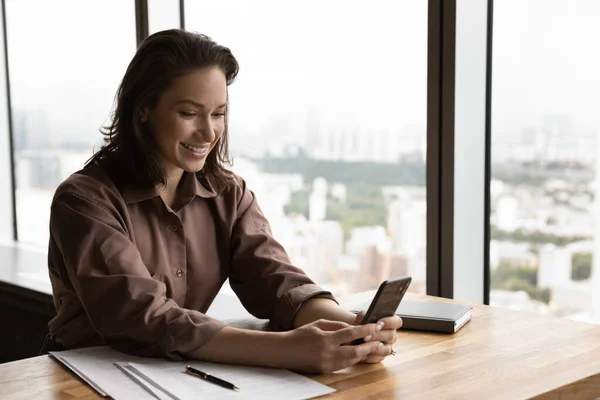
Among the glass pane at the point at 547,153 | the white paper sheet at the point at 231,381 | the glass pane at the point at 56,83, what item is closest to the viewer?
the white paper sheet at the point at 231,381

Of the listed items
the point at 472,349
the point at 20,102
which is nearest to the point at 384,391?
the point at 472,349

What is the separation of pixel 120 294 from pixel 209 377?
0.25m

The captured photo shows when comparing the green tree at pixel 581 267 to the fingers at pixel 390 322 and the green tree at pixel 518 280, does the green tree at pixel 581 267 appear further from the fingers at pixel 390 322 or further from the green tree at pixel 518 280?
the fingers at pixel 390 322

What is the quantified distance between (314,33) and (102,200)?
120cm

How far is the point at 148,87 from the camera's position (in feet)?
5.51

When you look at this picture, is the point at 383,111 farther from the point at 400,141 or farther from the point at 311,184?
the point at 311,184

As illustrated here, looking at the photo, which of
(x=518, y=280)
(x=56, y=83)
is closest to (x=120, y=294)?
(x=518, y=280)

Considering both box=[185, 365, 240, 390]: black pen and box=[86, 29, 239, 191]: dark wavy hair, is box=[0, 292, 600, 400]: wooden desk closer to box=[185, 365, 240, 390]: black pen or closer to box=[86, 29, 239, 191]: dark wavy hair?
box=[185, 365, 240, 390]: black pen

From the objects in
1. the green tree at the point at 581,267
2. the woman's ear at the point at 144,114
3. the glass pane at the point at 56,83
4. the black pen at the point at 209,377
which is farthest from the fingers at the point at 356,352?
the glass pane at the point at 56,83

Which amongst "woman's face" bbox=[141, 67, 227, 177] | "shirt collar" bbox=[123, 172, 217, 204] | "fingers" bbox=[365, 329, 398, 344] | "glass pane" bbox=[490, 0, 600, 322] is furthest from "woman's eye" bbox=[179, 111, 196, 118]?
"glass pane" bbox=[490, 0, 600, 322]

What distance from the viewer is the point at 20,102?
12.7 feet

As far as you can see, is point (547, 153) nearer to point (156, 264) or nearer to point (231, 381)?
point (156, 264)

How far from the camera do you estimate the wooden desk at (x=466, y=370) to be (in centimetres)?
124

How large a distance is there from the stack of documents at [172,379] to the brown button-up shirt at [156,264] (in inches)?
1.7
